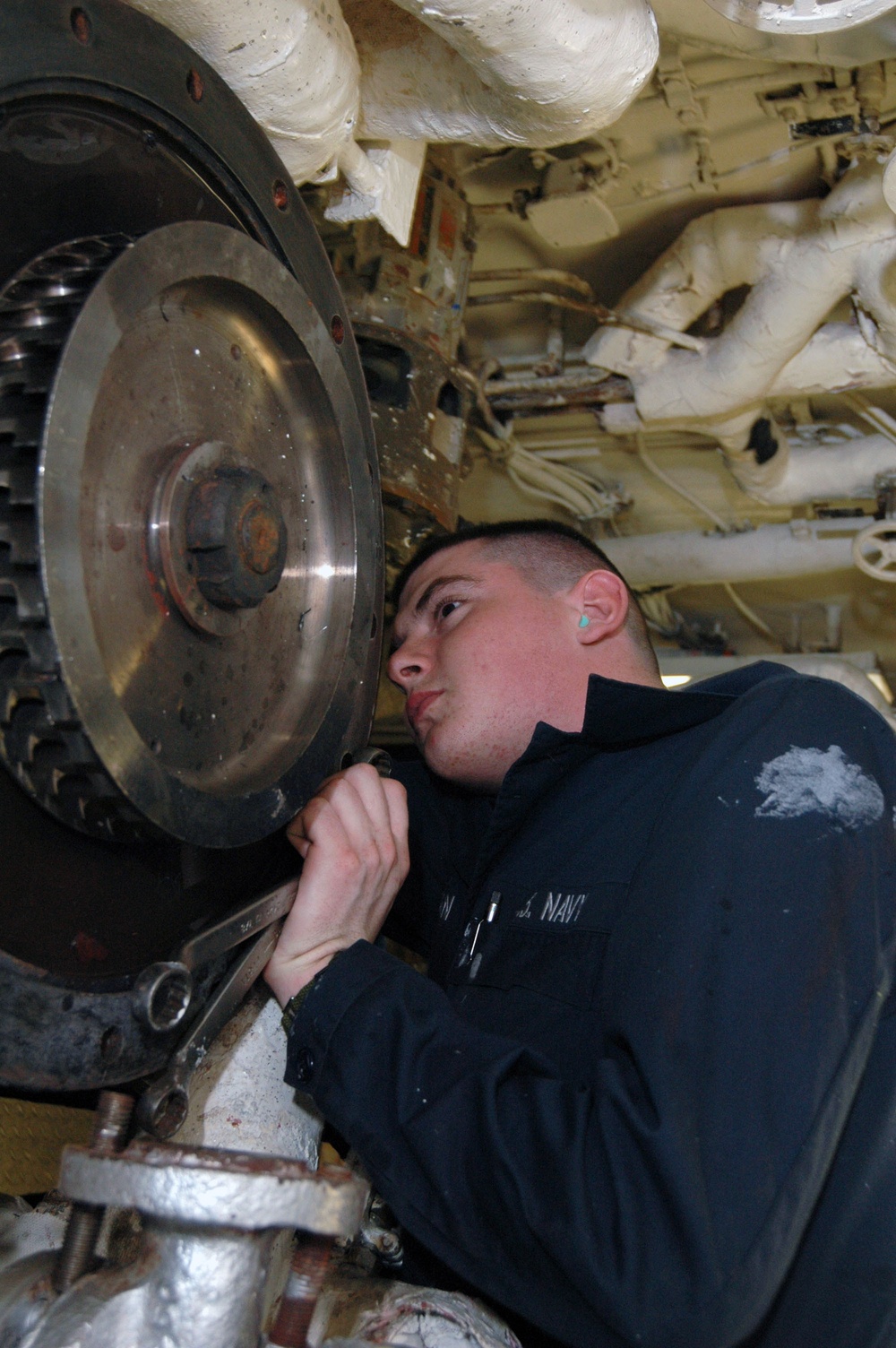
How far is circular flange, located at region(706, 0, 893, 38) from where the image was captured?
88cm

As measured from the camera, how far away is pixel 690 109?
148cm

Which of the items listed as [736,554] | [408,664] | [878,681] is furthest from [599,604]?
[878,681]

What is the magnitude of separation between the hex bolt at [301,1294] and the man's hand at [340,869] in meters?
0.29

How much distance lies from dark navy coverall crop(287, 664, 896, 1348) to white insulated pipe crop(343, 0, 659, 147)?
1.73 feet

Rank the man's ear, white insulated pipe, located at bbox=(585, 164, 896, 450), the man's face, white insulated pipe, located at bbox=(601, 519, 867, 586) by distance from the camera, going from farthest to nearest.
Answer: white insulated pipe, located at bbox=(601, 519, 867, 586) → white insulated pipe, located at bbox=(585, 164, 896, 450) → the man's ear → the man's face

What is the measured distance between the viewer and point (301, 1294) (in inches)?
22.7

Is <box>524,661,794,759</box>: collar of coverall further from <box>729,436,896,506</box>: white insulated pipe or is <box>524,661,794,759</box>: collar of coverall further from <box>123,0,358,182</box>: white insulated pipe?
<box>729,436,896,506</box>: white insulated pipe

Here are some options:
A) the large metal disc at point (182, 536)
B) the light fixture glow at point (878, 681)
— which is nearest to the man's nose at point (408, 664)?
the large metal disc at point (182, 536)

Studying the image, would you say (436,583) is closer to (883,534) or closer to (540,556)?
(540,556)

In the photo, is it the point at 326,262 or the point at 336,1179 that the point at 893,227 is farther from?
the point at 336,1179

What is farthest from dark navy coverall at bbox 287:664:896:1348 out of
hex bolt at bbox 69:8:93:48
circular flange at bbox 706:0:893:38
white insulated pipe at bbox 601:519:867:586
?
white insulated pipe at bbox 601:519:867:586

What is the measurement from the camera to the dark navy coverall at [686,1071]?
0.71 m

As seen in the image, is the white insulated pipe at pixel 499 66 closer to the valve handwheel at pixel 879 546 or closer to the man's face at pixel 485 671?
the man's face at pixel 485 671

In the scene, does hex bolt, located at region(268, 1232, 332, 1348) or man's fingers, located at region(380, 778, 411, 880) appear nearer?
hex bolt, located at region(268, 1232, 332, 1348)
